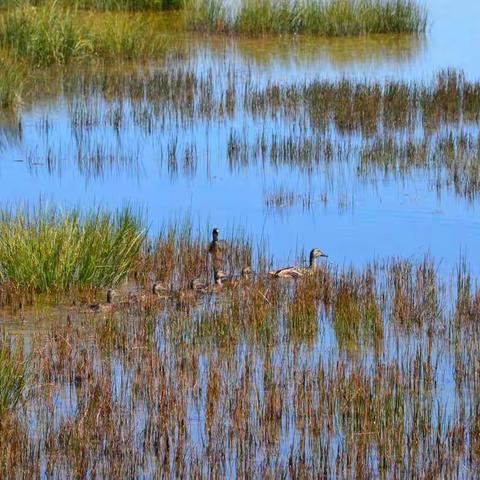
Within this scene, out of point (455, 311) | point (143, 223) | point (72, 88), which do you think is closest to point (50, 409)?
point (455, 311)

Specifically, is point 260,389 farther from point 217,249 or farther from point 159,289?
point 217,249

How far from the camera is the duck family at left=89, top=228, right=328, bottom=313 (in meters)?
9.68

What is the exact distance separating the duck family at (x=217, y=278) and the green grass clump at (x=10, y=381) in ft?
6.90

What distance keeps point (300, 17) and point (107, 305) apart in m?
17.6

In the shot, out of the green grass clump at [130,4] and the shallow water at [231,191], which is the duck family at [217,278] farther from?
the green grass clump at [130,4]

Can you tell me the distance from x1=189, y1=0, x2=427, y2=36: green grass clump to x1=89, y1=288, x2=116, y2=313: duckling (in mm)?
16788

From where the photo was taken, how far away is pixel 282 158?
51.8 feet

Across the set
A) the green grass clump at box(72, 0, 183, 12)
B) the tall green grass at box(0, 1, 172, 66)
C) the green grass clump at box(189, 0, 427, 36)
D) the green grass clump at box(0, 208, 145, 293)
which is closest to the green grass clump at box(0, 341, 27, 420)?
the green grass clump at box(0, 208, 145, 293)

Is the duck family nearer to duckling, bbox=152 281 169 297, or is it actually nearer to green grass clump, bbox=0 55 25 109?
duckling, bbox=152 281 169 297

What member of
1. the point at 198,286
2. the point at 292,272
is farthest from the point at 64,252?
the point at 292,272

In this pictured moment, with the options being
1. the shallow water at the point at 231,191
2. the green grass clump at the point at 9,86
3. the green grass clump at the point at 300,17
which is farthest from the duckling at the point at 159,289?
the green grass clump at the point at 300,17

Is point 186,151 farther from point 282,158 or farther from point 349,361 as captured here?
point 349,361

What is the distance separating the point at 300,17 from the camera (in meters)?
26.3

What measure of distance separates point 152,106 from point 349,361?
1020 cm
